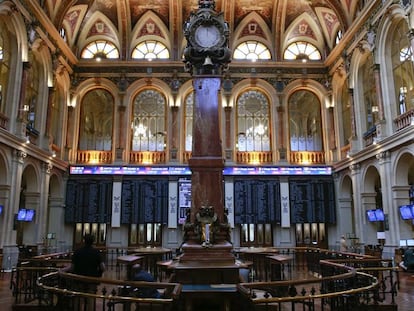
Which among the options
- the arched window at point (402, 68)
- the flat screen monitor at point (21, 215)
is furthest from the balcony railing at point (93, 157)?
the arched window at point (402, 68)

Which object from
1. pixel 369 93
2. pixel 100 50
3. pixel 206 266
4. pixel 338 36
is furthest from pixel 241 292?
pixel 100 50

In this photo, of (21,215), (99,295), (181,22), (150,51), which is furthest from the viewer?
(150,51)

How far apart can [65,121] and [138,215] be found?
6.69 metres

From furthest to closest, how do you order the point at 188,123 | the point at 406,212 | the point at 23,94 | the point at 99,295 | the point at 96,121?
the point at 96,121 → the point at 188,123 → the point at 23,94 → the point at 406,212 → the point at 99,295

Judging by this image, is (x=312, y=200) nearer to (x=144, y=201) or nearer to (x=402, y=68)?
(x=402, y=68)

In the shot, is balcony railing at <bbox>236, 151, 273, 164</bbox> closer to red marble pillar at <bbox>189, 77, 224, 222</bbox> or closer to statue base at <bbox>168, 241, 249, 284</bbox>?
red marble pillar at <bbox>189, 77, 224, 222</bbox>

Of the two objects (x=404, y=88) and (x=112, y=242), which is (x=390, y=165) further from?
(x=112, y=242)

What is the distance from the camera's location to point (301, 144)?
2261 cm

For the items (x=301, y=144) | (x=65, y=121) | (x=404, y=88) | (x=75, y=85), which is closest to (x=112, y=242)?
(x=65, y=121)

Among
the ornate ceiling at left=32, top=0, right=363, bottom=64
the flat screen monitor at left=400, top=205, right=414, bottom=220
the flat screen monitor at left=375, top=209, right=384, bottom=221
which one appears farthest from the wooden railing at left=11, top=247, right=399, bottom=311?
the ornate ceiling at left=32, top=0, right=363, bottom=64

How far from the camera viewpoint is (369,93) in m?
18.5

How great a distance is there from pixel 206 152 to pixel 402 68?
10968mm

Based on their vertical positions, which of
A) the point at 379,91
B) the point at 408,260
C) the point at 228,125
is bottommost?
the point at 408,260

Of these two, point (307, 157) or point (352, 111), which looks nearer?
point (352, 111)
